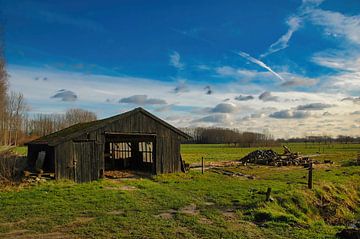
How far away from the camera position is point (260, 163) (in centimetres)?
3997

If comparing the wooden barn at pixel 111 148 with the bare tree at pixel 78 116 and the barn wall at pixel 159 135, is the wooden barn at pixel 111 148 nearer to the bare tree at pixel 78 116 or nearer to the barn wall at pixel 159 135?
the barn wall at pixel 159 135

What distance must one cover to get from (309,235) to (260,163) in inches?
1171

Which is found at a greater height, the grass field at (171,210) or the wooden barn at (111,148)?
the wooden barn at (111,148)

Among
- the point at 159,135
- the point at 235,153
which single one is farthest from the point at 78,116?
the point at 159,135

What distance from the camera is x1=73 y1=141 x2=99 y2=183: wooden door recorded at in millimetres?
20875

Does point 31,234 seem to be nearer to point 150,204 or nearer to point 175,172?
point 150,204

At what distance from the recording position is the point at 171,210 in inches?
547

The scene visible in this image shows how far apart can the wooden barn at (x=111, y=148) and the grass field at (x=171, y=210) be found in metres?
1.28

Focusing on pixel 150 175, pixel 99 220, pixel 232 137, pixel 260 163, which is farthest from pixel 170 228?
pixel 232 137

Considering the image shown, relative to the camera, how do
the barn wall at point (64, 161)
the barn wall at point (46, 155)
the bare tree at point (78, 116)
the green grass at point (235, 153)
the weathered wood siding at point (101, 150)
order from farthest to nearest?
the bare tree at point (78, 116)
the green grass at point (235, 153)
the barn wall at point (46, 155)
the weathered wood siding at point (101, 150)
the barn wall at point (64, 161)

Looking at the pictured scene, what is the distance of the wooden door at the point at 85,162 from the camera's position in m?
20.9

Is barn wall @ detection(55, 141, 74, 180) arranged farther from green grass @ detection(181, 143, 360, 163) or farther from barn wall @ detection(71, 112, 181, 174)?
green grass @ detection(181, 143, 360, 163)

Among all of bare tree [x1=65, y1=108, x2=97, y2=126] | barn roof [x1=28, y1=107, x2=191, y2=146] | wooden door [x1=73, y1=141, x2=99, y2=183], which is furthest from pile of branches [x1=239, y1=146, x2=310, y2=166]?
bare tree [x1=65, y1=108, x2=97, y2=126]

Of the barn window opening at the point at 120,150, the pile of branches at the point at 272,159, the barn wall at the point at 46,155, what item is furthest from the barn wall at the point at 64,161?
the pile of branches at the point at 272,159
